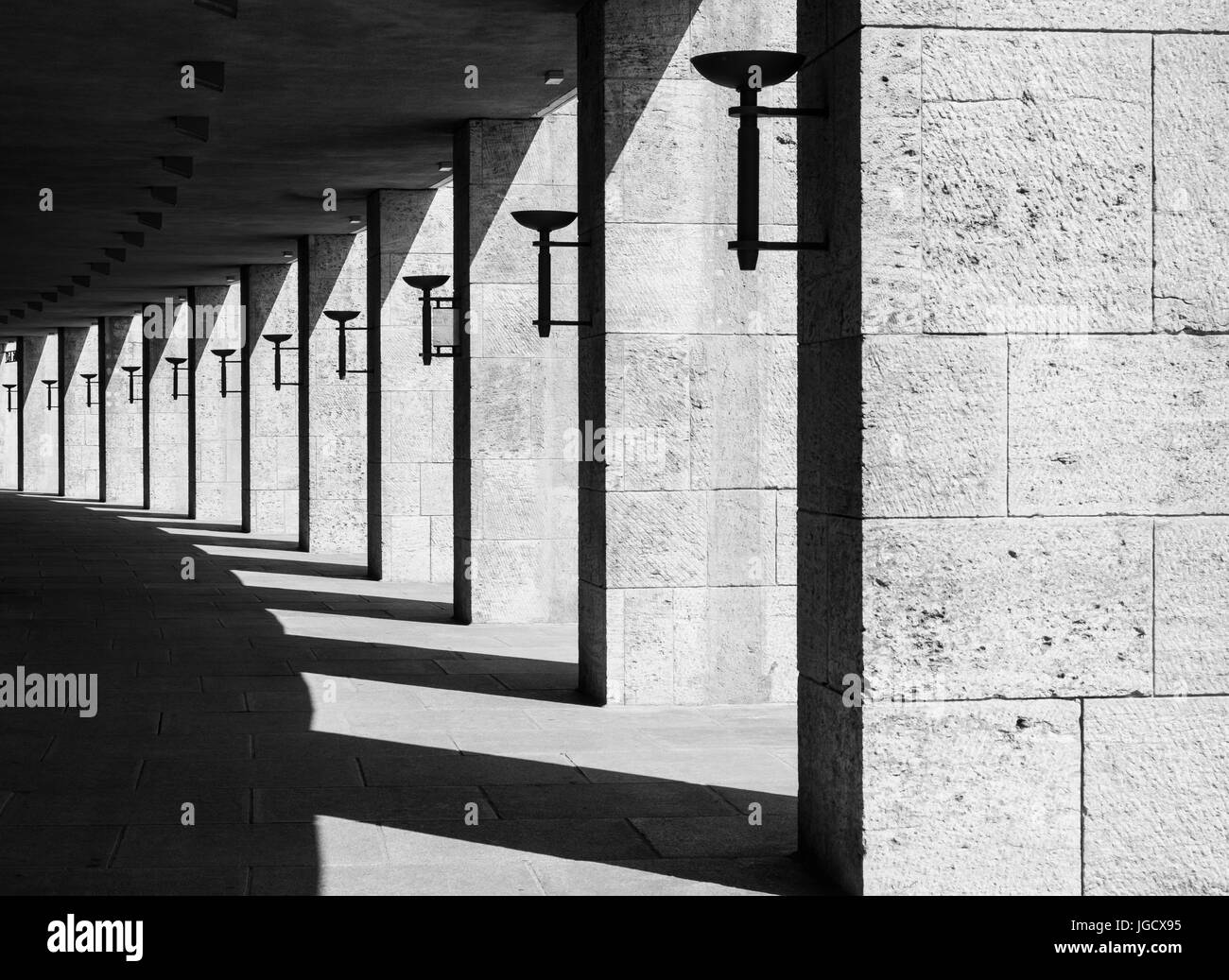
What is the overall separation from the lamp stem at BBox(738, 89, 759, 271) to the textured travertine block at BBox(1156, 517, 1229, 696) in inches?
78.6

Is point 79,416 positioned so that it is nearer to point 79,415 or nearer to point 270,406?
point 79,415

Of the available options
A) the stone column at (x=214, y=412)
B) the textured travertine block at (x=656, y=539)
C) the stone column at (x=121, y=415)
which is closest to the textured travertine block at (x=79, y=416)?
the stone column at (x=121, y=415)

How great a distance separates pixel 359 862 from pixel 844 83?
11.4ft

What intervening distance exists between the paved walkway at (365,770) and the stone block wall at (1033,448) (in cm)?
84

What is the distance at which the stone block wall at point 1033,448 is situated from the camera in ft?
17.8

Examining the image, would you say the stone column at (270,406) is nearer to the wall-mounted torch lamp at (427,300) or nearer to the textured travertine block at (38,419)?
the wall-mounted torch lamp at (427,300)

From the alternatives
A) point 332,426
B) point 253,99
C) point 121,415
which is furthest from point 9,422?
point 253,99

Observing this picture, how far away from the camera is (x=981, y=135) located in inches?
217

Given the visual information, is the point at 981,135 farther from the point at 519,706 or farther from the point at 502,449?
the point at 502,449

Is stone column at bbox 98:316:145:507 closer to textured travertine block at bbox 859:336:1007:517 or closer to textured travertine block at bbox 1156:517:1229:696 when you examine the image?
textured travertine block at bbox 859:336:1007:517

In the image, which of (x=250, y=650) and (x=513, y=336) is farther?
(x=513, y=336)

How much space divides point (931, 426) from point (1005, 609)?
27.5 inches

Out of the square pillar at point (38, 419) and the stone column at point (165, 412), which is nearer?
the stone column at point (165, 412)
